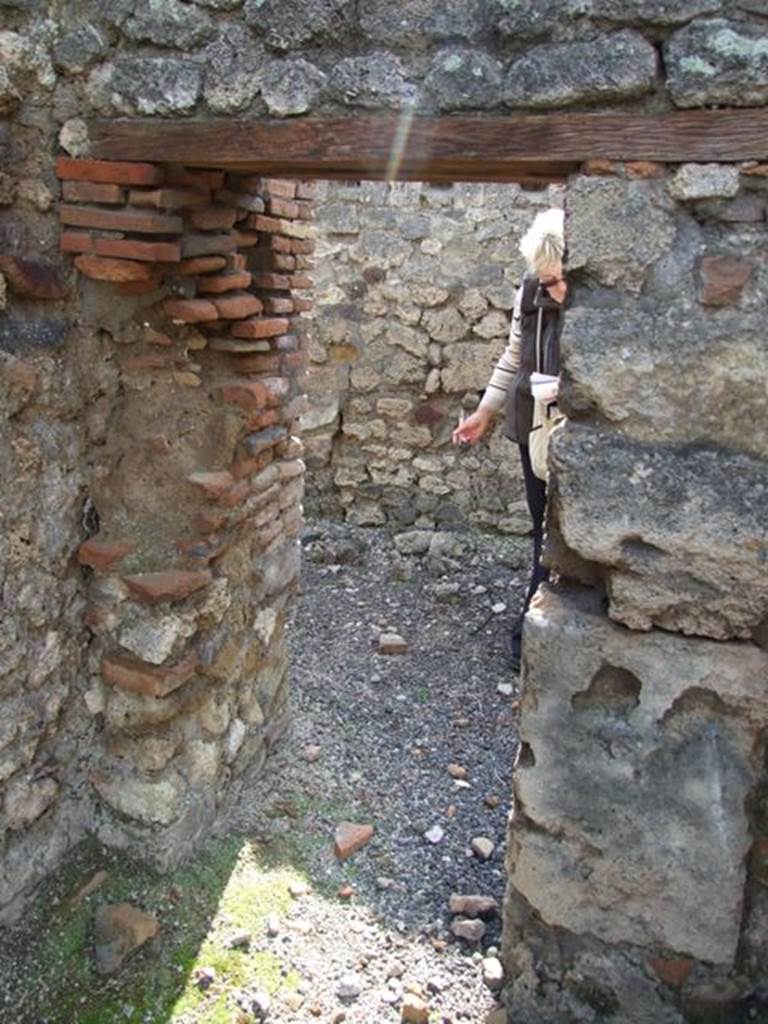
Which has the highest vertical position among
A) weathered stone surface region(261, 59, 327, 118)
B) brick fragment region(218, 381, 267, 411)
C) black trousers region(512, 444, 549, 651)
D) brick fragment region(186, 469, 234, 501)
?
weathered stone surface region(261, 59, 327, 118)

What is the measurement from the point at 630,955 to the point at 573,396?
4.41 ft

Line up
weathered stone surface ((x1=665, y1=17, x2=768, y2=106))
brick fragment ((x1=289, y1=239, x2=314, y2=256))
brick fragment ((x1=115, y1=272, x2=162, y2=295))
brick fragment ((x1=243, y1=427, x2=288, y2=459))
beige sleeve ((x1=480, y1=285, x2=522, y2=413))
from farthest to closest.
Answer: beige sleeve ((x1=480, y1=285, x2=522, y2=413)) → brick fragment ((x1=289, y1=239, x2=314, y2=256)) → brick fragment ((x1=243, y1=427, x2=288, y2=459)) → brick fragment ((x1=115, y1=272, x2=162, y2=295)) → weathered stone surface ((x1=665, y1=17, x2=768, y2=106))

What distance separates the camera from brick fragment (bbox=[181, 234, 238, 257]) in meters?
2.46

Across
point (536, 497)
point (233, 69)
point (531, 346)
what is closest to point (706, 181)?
point (233, 69)

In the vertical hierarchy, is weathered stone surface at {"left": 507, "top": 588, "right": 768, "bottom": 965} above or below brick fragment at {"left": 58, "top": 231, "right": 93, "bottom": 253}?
below

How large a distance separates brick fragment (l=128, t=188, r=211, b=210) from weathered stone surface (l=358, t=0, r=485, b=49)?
0.63 metres

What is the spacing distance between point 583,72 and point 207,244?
1108 millimetres

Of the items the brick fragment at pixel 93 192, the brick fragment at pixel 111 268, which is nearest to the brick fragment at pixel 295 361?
the brick fragment at pixel 111 268

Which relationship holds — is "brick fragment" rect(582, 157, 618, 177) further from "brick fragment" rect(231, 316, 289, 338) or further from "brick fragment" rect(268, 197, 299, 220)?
"brick fragment" rect(268, 197, 299, 220)

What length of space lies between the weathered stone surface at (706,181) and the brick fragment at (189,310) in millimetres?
1272

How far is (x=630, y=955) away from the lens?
7.25 ft

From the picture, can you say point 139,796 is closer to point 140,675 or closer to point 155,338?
point 140,675

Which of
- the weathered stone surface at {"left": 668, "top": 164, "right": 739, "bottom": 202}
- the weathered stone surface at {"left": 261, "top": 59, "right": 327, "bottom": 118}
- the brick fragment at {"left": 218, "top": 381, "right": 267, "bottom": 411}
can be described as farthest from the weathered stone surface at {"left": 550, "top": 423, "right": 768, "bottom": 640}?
the brick fragment at {"left": 218, "top": 381, "right": 267, "bottom": 411}

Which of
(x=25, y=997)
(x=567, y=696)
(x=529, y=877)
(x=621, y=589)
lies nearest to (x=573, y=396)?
(x=621, y=589)
